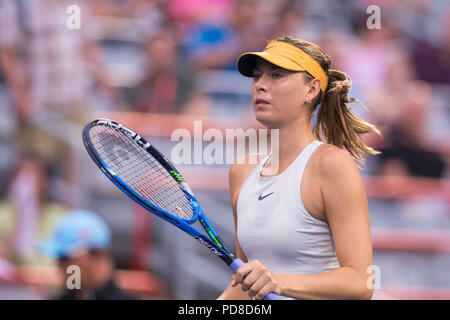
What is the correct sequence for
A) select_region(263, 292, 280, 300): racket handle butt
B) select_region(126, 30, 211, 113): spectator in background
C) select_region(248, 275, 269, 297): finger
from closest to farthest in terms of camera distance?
1. select_region(248, 275, 269, 297): finger
2. select_region(263, 292, 280, 300): racket handle butt
3. select_region(126, 30, 211, 113): spectator in background

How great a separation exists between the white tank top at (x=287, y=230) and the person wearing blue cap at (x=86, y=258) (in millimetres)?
1440

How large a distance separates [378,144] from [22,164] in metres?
2.65

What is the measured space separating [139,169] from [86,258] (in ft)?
3.75

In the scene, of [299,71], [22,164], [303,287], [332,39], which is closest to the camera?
[303,287]

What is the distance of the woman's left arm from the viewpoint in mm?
2199

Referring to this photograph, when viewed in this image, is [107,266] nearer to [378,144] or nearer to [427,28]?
[378,144]

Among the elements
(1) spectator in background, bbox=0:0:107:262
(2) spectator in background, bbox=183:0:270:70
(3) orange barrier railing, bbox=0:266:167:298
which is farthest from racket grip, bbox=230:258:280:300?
(2) spectator in background, bbox=183:0:270:70

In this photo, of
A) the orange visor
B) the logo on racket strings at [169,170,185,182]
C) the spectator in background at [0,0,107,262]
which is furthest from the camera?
the spectator in background at [0,0,107,262]

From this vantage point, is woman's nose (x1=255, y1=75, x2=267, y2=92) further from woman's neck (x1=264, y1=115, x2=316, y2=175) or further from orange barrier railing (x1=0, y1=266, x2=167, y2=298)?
orange barrier railing (x1=0, y1=266, x2=167, y2=298)

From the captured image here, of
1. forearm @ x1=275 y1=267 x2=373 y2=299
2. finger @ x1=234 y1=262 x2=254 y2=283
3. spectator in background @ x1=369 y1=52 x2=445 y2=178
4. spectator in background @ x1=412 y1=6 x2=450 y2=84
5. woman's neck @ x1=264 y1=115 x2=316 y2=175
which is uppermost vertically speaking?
spectator in background @ x1=412 y1=6 x2=450 y2=84

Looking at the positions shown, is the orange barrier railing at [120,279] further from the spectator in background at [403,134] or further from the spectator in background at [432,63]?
the spectator in background at [432,63]

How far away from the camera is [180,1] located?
20.5 ft

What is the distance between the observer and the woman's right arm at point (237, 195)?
8.61 feet
